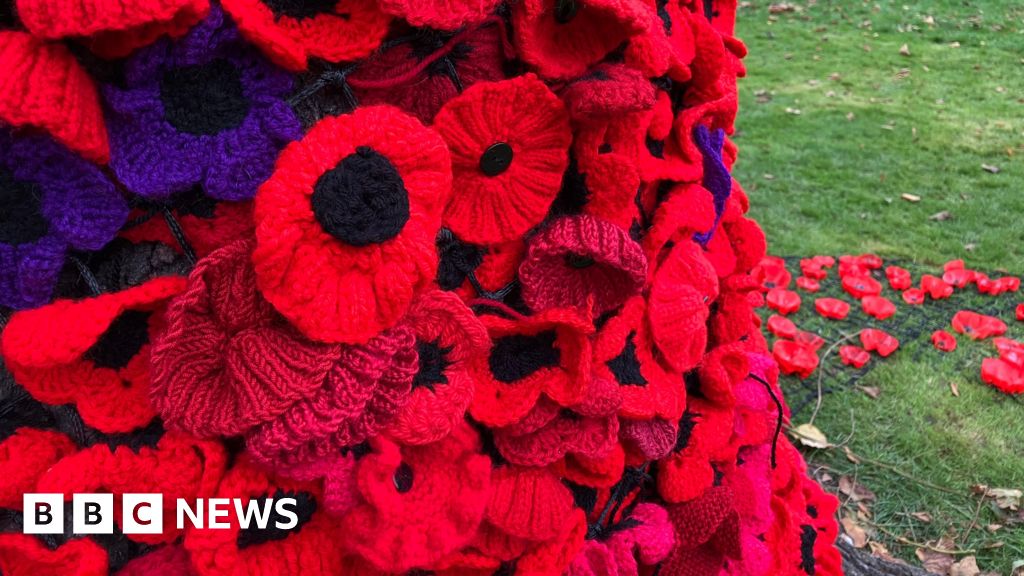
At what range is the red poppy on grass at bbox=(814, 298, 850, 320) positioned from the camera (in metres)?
2.49

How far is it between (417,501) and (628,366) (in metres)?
0.29

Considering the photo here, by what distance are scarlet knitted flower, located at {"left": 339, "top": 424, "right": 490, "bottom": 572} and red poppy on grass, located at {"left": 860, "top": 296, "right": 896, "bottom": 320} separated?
6.86 ft

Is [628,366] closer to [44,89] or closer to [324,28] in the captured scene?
[324,28]

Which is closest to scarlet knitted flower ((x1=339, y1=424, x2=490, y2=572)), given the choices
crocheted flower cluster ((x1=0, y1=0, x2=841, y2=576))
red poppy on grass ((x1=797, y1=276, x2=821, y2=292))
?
crocheted flower cluster ((x1=0, y1=0, x2=841, y2=576))

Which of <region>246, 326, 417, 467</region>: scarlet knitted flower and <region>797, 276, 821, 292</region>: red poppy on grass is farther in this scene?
<region>797, 276, 821, 292</region>: red poppy on grass

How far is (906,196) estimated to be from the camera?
343cm

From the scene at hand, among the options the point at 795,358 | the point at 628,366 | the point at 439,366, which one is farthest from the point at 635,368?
the point at 795,358

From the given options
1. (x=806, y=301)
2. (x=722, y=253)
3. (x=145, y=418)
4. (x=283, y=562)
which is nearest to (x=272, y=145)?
(x=145, y=418)

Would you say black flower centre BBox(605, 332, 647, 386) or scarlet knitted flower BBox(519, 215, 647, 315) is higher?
scarlet knitted flower BBox(519, 215, 647, 315)

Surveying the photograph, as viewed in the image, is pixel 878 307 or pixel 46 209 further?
pixel 878 307

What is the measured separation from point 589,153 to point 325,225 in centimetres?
29

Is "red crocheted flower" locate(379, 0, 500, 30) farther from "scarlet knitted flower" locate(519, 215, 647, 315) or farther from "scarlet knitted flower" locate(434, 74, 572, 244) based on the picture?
"scarlet knitted flower" locate(519, 215, 647, 315)

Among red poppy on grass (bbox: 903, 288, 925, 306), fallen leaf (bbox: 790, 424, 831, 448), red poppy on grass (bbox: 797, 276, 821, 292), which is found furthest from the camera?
red poppy on grass (bbox: 797, 276, 821, 292)

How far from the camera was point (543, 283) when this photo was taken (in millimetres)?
771
